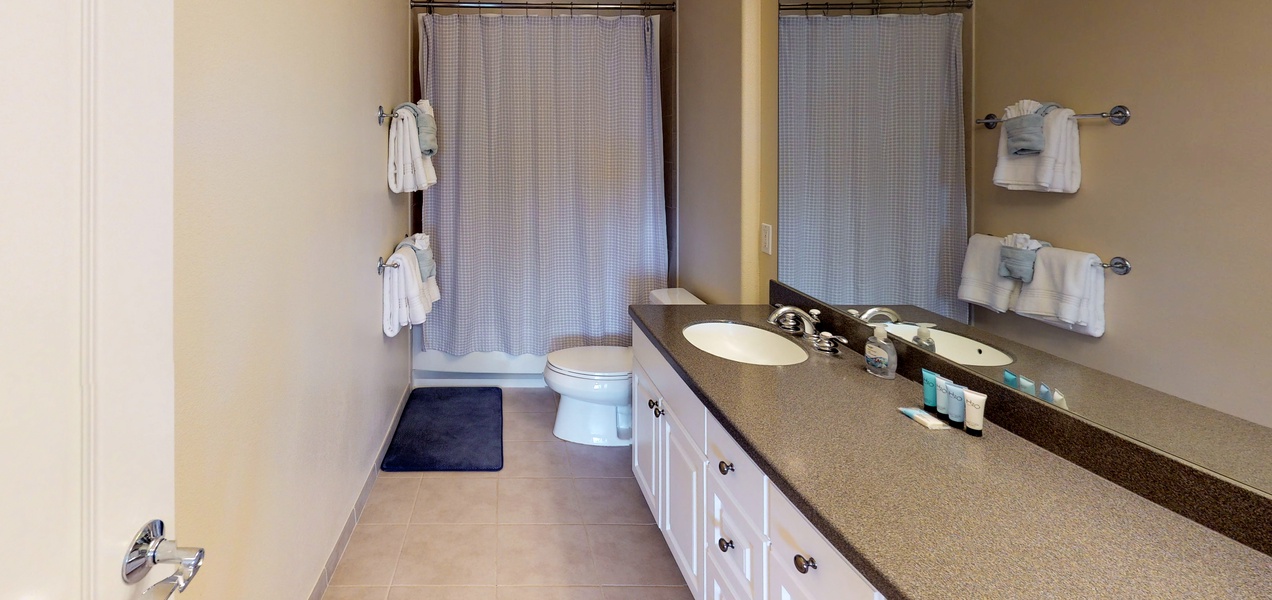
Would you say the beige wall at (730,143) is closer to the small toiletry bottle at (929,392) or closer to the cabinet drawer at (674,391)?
the cabinet drawer at (674,391)

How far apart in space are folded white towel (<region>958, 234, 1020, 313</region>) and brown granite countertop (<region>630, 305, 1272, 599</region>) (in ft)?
0.79

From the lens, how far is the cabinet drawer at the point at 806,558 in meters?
0.90

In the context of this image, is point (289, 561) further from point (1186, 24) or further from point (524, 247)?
point (524, 247)

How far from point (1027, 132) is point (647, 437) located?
1446mm

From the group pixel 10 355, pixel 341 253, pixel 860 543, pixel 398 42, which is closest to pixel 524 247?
pixel 398 42

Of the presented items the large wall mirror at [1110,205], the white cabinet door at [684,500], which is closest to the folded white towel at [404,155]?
the white cabinet door at [684,500]

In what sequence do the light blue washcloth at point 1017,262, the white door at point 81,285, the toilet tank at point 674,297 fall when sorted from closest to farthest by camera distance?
the white door at point 81,285
the light blue washcloth at point 1017,262
the toilet tank at point 674,297

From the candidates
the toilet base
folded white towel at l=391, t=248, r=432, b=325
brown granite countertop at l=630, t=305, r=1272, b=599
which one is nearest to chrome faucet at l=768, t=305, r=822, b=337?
brown granite countertop at l=630, t=305, r=1272, b=599

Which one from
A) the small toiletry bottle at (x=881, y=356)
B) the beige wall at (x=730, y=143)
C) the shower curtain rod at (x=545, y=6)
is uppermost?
the shower curtain rod at (x=545, y=6)

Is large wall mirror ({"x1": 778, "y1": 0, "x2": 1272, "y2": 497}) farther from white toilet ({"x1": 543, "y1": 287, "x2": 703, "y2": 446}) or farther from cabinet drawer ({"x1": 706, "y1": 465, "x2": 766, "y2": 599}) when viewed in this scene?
white toilet ({"x1": 543, "y1": 287, "x2": 703, "y2": 446})

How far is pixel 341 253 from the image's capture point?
2.14 metres

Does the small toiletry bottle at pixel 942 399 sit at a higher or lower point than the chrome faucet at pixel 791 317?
lower

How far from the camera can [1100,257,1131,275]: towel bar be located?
1.03 metres

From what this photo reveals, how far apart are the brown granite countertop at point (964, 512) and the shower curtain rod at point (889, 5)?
86 cm
